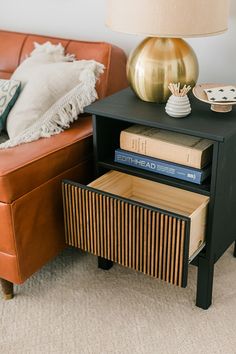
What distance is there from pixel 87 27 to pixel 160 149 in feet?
2.73

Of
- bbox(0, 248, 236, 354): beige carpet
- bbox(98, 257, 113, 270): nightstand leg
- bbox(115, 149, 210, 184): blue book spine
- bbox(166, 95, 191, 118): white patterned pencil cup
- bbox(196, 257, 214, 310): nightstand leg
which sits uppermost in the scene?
bbox(166, 95, 191, 118): white patterned pencil cup

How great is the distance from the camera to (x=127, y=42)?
1.91 meters

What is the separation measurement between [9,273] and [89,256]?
38 cm

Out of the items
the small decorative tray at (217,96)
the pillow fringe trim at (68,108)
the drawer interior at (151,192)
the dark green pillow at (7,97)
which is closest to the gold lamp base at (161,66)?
the small decorative tray at (217,96)

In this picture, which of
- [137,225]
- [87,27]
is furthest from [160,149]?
[87,27]

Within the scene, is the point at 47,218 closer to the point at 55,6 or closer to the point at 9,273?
the point at 9,273

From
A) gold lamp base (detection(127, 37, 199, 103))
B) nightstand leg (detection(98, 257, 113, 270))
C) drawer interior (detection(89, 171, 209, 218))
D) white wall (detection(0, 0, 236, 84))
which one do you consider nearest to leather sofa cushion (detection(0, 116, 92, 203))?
drawer interior (detection(89, 171, 209, 218))

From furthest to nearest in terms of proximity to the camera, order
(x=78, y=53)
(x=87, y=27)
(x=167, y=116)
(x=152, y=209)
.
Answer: (x=87, y=27) → (x=78, y=53) → (x=167, y=116) → (x=152, y=209)

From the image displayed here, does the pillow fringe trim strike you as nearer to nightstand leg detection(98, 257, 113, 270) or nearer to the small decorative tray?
the small decorative tray

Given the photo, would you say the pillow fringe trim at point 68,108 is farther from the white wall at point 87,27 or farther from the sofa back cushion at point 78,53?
the white wall at point 87,27

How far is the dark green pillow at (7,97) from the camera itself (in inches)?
63.6

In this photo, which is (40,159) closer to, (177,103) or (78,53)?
(177,103)

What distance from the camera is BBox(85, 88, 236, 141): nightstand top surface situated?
50.3 inches

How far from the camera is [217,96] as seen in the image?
1389mm
